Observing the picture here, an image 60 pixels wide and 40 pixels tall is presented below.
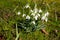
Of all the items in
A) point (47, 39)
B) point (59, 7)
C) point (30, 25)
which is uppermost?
point (59, 7)

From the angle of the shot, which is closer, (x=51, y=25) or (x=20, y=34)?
(x=20, y=34)

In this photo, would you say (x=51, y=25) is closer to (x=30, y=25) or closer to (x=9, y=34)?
(x=30, y=25)

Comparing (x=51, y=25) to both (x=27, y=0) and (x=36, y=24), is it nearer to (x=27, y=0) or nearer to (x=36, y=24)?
(x=36, y=24)

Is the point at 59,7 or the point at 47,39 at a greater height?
the point at 59,7

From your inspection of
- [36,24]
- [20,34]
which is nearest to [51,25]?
[36,24]

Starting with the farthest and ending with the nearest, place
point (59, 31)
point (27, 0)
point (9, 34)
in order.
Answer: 1. point (27, 0)
2. point (59, 31)
3. point (9, 34)

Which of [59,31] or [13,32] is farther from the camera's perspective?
[59,31]

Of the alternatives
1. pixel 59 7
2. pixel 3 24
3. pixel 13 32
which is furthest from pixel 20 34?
pixel 59 7

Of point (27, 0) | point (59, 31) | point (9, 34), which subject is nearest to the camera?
point (9, 34)

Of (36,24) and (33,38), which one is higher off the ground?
(36,24)
